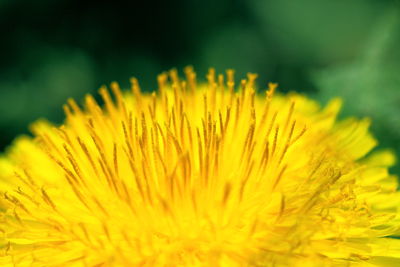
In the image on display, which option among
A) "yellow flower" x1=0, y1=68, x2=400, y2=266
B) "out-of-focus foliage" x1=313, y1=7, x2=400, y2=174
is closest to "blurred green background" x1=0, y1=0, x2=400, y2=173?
"out-of-focus foliage" x1=313, y1=7, x2=400, y2=174

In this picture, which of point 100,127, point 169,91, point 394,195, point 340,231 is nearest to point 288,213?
point 340,231

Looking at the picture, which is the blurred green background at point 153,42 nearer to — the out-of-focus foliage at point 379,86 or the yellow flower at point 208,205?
the out-of-focus foliage at point 379,86

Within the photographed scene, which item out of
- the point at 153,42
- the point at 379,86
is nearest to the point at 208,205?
the point at 379,86

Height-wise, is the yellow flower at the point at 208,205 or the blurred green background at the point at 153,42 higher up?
the blurred green background at the point at 153,42

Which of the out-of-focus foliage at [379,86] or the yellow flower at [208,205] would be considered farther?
the out-of-focus foliage at [379,86]

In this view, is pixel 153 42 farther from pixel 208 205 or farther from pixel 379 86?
pixel 208 205

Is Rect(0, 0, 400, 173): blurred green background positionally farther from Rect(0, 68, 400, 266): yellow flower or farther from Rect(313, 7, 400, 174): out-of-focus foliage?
Rect(0, 68, 400, 266): yellow flower

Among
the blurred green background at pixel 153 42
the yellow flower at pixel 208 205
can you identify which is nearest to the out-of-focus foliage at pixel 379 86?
the yellow flower at pixel 208 205
